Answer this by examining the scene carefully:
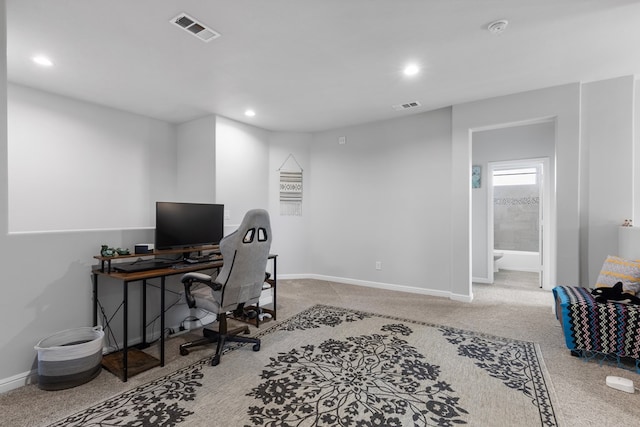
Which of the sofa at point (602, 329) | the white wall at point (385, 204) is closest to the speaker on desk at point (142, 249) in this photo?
the white wall at point (385, 204)

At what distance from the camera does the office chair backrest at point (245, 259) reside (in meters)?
2.52

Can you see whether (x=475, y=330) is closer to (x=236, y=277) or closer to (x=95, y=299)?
(x=236, y=277)

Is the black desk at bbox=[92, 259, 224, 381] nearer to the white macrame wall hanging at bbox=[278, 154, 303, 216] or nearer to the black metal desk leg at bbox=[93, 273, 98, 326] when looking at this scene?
the black metal desk leg at bbox=[93, 273, 98, 326]

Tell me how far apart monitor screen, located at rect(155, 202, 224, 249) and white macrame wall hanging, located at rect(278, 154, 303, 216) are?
2.04 meters

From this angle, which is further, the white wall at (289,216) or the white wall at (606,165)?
the white wall at (289,216)

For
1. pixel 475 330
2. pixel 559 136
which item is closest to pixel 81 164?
pixel 475 330

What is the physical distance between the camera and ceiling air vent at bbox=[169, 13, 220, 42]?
7.53 ft

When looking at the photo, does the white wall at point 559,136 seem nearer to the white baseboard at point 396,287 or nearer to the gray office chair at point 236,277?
the white baseboard at point 396,287

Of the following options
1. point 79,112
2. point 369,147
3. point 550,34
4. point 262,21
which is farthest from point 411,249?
point 79,112

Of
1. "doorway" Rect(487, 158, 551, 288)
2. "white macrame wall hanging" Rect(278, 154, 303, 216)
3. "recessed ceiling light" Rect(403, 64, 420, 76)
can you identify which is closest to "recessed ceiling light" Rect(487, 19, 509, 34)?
"recessed ceiling light" Rect(403, 64, 420, 76)

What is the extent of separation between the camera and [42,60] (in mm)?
2902

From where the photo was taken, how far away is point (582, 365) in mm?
2467

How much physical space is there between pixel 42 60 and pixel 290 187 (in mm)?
3514

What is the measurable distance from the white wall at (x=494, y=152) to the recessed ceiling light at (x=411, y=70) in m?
3.07
